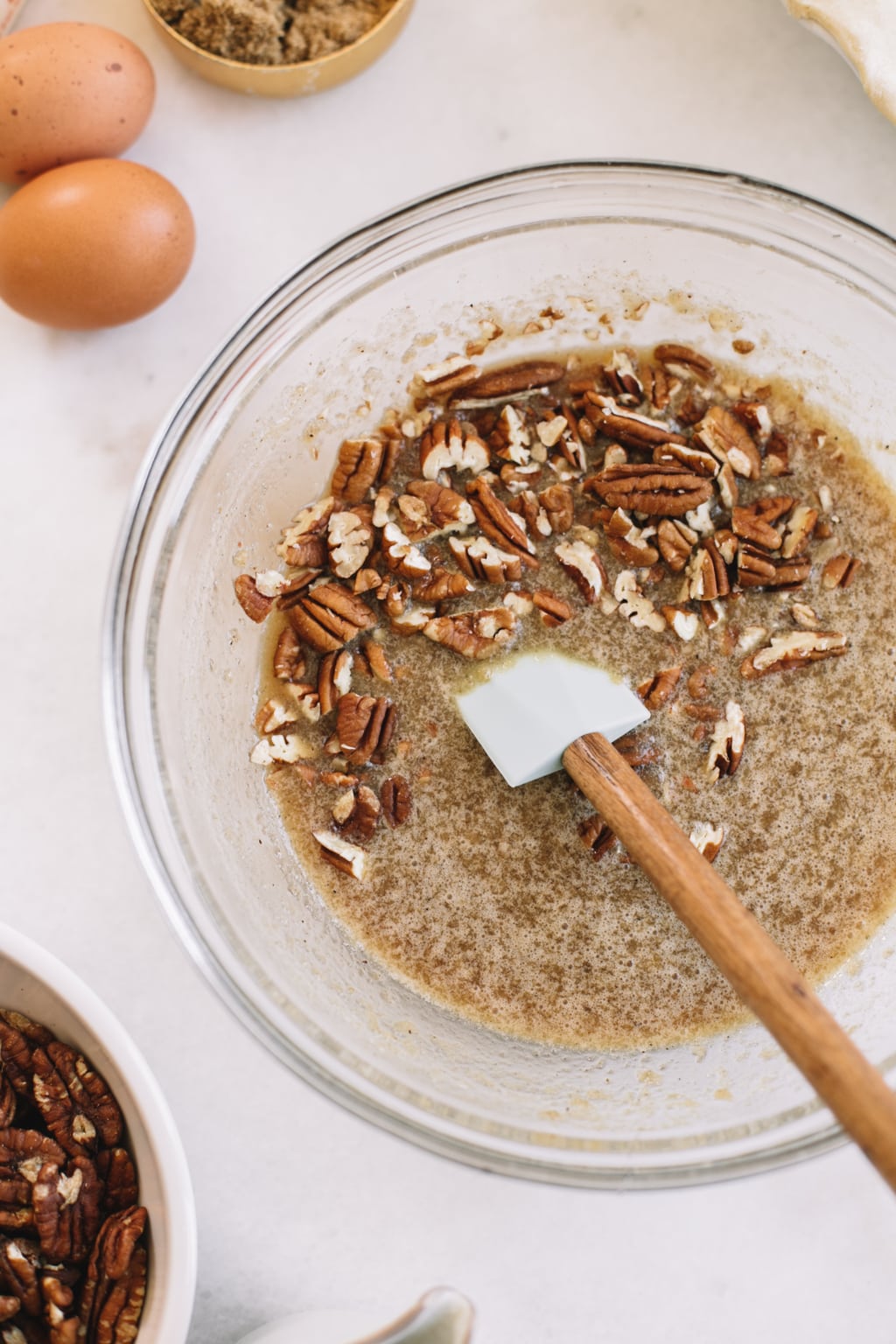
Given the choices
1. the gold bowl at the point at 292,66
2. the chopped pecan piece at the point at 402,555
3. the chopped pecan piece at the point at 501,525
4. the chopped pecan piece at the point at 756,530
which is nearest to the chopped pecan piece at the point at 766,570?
the chopped pecan piece at the point at 756,530

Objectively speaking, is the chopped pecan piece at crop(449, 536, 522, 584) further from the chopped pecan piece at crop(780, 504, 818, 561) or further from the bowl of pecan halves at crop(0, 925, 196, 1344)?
the bowl of pecan halves at crop(0, 925, 196, 1344)

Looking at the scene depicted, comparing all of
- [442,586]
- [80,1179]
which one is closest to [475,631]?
[442,586]

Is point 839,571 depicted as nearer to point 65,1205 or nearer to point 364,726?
point 364,726

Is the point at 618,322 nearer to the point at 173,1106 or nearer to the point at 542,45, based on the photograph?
the point at 542,45

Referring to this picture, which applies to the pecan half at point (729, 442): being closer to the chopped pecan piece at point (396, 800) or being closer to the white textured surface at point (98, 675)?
the white textured surface at point (98, 675)

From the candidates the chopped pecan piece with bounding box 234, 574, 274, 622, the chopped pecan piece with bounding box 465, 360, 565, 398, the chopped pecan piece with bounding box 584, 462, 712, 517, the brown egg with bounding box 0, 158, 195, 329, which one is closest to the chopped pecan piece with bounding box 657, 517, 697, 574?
the chopped pecan piece with bounding box 584, 462, 712, 517
